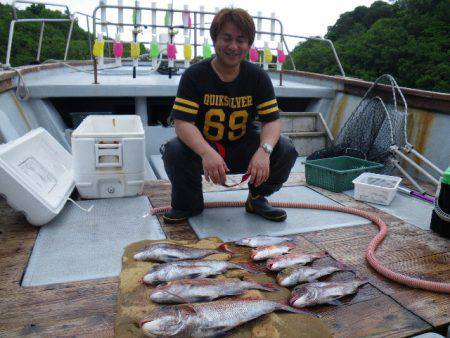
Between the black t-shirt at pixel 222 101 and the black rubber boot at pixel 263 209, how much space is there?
0.58m

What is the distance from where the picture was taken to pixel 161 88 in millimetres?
5605

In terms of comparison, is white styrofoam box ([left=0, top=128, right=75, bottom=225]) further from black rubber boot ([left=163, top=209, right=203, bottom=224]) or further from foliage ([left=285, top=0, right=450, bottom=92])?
foliage ([left=285, top=0, right=450, bottom=92])

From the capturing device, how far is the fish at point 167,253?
2.52 metres

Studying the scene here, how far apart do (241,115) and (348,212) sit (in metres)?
1.29

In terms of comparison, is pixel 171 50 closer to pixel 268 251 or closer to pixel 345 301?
pixel 268 251

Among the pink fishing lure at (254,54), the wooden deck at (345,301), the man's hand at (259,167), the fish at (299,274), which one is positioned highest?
the pink fishing lure at (254,54)

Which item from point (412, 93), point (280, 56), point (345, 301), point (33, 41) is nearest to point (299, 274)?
point (345, 301)

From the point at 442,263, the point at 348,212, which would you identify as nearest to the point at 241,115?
the point at 348,212

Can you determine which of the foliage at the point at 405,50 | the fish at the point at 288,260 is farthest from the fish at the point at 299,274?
the foliage at the point at 405,50

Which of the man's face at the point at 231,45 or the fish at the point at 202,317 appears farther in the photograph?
the man's face at the point at 231,45

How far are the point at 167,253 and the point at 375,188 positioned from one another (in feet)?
7.37

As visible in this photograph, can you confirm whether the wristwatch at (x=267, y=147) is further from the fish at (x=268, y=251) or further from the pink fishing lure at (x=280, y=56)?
the pink fishing lure at (x=280, y=56)

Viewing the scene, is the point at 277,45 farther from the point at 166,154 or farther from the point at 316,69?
the point at 316,69

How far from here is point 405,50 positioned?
21.8 metres
